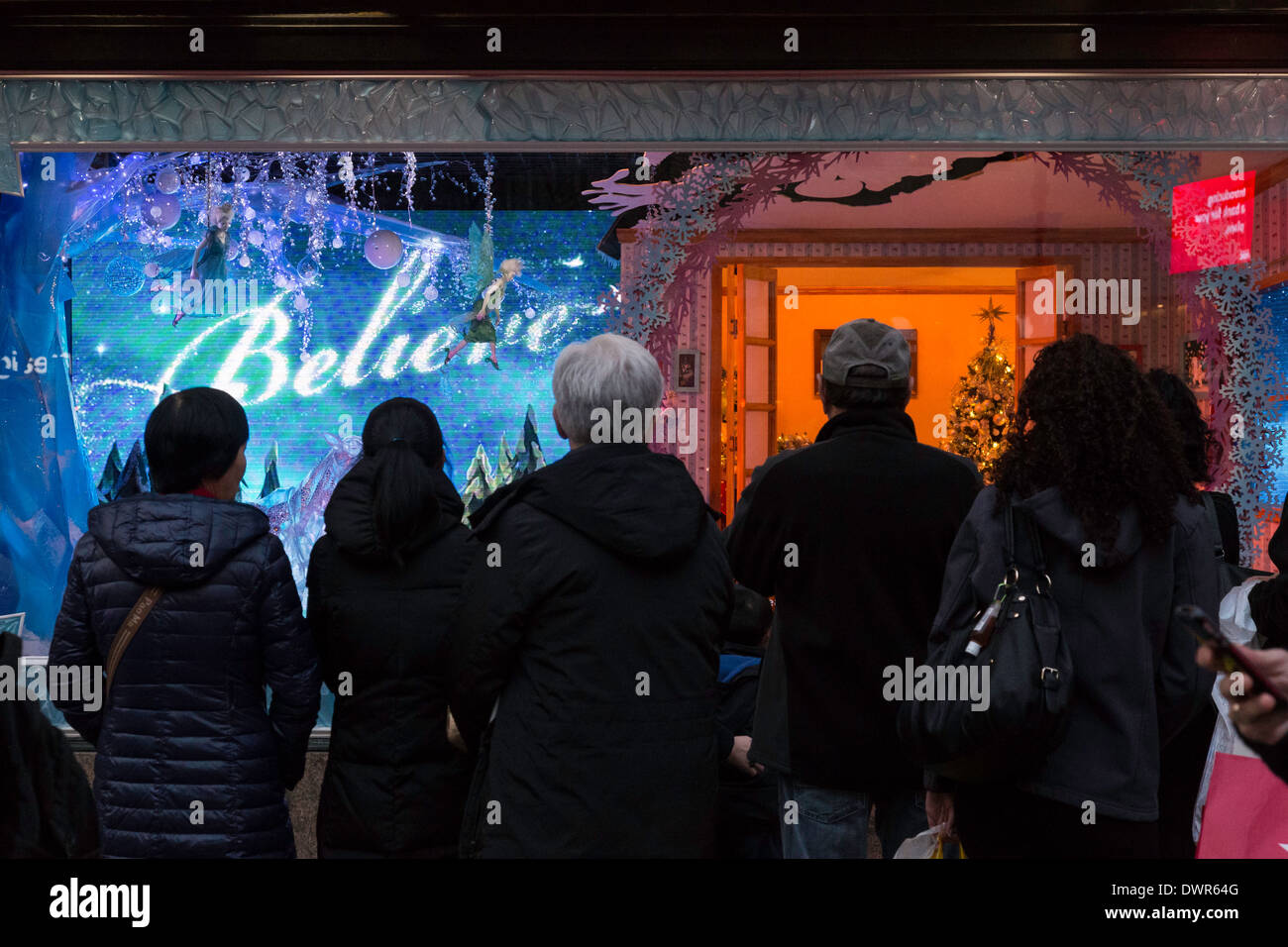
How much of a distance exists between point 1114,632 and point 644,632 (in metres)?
0.96

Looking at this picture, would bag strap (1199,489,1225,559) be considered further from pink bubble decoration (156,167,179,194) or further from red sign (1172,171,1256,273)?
pink bubble decoration (156,167,179,194)

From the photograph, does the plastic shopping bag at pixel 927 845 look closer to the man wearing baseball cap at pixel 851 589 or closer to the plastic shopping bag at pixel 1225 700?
the man wearing baseball cap at pixel 851 589

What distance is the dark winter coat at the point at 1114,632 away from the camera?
229cm

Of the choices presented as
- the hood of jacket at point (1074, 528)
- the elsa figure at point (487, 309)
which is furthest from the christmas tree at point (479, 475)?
the hood of jacket at point (1074, 528)

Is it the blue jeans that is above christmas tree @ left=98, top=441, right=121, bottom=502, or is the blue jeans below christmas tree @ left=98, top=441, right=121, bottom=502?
below

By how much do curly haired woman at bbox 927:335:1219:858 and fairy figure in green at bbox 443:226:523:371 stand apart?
3.23 m

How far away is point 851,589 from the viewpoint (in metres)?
2.77

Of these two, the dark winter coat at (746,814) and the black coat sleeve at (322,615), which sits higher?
the black coat sleeve at (322,615)

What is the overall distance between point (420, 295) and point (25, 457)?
1.88 m

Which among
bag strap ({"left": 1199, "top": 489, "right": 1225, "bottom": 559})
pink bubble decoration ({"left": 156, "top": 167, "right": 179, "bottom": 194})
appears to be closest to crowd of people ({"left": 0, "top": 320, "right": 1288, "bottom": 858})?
bag strap ({"left": 1199, "top": 489, "right": 1225, "bottom": 559})

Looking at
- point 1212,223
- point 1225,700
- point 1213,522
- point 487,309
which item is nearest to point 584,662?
point 1225,700

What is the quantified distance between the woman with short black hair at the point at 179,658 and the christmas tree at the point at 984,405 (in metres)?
5.17

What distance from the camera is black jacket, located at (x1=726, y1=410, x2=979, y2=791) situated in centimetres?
276

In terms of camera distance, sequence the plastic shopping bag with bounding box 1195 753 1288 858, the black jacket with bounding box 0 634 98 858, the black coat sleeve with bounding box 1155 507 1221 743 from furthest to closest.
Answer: the plastic shopping bag with bounding box 1195 753 1288 858, the black coat sleeve with bounding box 1155 507 1221 743, the black jacket with bounding box 0 634 98 858
